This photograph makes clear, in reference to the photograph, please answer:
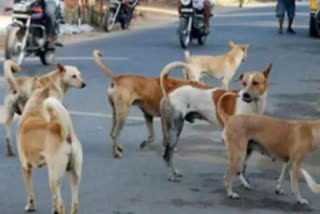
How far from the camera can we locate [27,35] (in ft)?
61.3

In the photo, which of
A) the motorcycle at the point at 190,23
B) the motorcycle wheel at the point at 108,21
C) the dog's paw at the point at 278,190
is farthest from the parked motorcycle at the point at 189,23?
the dog's paw at the point at 278,190


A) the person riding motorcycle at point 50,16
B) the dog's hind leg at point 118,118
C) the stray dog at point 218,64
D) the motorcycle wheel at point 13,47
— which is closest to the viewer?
the dog's hind leg at point 118,118

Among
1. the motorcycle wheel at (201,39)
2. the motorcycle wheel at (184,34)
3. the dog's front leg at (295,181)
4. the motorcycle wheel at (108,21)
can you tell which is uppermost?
the dog's front leg at (295,181)

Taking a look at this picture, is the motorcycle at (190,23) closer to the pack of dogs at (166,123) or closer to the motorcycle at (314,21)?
the motorcycle at (314,21)

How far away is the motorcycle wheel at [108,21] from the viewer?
2983cm

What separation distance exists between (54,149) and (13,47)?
10910 millimetres

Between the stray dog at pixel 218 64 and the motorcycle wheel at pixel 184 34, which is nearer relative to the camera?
the stray dog at pixel 218 64

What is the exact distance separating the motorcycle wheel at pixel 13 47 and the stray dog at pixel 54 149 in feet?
33.3

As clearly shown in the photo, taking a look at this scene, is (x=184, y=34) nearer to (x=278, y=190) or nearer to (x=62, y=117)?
(x=278, y=190)

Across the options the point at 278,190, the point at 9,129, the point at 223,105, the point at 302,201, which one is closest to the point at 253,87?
the point at 223,105

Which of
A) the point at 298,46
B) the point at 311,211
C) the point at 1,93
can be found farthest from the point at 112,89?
the point at 298,46

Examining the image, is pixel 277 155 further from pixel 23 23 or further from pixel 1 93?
pixel 23 23

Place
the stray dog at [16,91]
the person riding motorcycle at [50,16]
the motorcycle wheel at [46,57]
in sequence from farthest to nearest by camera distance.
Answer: the motorcycle wheel at [46,57]
the person riding motorcycle at [50,16]
the stray dog at [16,91]

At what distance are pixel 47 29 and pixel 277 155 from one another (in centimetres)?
1116
